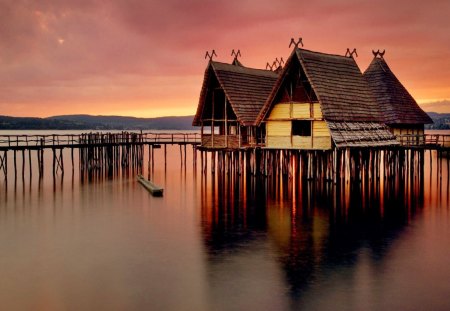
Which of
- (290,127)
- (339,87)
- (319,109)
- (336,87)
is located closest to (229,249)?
(319,109)

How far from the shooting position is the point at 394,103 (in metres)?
39.6

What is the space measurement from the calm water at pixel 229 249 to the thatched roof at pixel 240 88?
232 inches

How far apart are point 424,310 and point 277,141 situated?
2258 cm

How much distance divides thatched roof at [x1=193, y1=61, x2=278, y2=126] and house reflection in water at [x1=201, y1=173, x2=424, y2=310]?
491 centimetres

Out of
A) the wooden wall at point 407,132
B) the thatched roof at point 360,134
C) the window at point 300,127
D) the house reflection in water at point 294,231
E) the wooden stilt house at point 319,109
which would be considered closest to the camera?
the house reflection in water at point 294,231

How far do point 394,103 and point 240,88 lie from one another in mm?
Result: 11117

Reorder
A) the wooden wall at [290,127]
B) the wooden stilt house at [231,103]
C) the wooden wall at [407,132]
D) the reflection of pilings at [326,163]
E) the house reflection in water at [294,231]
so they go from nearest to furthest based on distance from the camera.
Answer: the house reflection in water at [294,231]
the wooden wall at [290,127]
the reflection of pilings at [326,163]
the wooden stilt house at [231,103]
the wooden wall at [407,132]

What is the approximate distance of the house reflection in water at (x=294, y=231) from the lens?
15.5m

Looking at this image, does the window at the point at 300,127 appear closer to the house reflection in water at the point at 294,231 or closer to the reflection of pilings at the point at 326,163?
the reflection of pilings at the point at 326,163

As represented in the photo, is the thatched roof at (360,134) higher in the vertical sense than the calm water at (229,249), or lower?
higher

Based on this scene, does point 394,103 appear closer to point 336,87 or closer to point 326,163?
point 326,163

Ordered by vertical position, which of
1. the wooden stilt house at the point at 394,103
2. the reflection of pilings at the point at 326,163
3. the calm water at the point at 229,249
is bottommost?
the calm water at the point at 229,249

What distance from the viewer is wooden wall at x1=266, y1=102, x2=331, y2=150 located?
33188 mm

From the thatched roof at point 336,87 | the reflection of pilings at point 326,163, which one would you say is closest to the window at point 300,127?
the reflection of pilings at point 326,163
